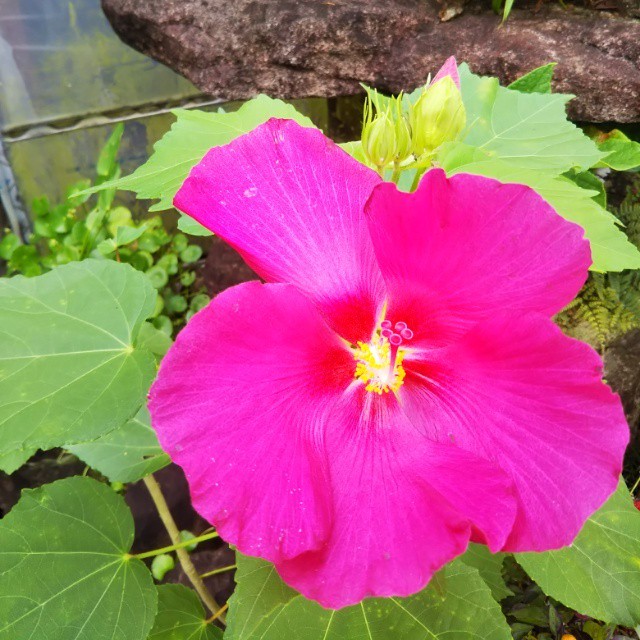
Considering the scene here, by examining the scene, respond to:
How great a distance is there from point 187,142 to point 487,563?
905 millimetres

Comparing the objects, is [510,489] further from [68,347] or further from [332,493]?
[68,347]

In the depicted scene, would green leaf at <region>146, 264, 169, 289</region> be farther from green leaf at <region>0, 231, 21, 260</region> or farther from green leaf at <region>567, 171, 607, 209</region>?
green leaf at <region>567, 171, 607, 209</region>

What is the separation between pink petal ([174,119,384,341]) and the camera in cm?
60

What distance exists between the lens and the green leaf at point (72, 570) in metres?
0.85

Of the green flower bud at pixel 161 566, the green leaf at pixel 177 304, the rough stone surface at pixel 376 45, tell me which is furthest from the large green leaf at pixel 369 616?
the green leaf at pixel 177 304

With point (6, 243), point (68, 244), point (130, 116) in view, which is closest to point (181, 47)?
point (130, 116)

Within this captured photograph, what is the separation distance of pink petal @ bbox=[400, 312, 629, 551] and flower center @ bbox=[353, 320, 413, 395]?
0.29ft

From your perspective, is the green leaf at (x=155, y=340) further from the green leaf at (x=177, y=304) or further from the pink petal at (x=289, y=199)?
the green leaf at (x=177, y=304)

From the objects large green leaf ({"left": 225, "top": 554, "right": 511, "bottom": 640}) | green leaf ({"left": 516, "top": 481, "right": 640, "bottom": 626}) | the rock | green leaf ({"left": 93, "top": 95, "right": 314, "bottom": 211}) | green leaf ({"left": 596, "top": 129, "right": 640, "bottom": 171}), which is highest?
green leaf ({"left": 93, "top": 95, "right": 314, "bottom": 211})

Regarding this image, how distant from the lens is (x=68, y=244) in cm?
248

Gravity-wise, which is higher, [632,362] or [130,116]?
[130,116]

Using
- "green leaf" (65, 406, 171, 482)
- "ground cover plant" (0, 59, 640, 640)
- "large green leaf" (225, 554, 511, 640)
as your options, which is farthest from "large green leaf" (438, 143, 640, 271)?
"green leaf" (65, 406, 171, 482)

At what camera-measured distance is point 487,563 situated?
116cm

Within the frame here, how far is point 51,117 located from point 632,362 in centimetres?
245
